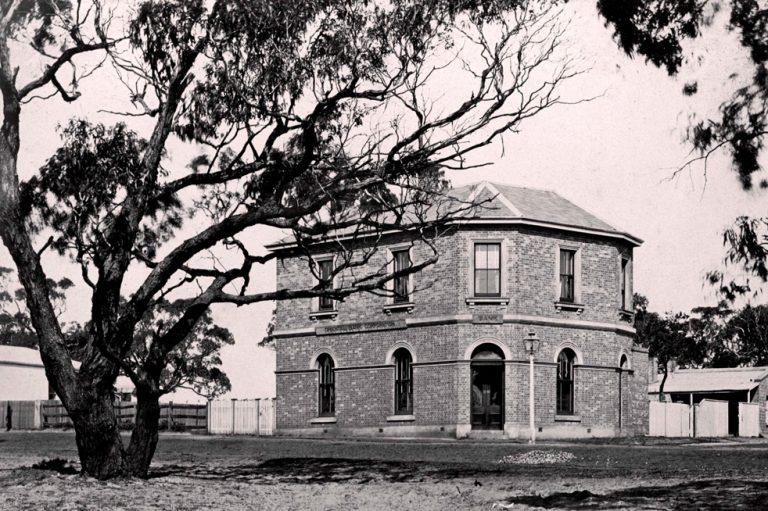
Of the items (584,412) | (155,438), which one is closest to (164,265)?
(155,438)

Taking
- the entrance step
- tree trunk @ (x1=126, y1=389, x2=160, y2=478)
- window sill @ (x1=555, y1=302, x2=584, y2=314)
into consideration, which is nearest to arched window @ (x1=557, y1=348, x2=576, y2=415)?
window sill @ (x1=555, y1=302, x2=584, y2=314)

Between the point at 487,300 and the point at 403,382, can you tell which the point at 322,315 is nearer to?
the point at 403,382

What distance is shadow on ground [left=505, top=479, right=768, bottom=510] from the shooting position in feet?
43.1

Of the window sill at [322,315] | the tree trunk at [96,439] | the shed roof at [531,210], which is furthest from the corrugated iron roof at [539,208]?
the tree trunk at [96,439]

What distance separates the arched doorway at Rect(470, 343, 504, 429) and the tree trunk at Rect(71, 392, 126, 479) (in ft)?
70.8

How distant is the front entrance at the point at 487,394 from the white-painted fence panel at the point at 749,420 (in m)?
17.1

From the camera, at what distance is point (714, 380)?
195 feet

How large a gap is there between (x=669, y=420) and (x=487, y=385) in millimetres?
12108

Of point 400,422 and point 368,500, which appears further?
point 400,422

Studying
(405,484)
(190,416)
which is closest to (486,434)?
(190,416)

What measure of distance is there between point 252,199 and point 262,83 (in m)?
3.35

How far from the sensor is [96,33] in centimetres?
1891

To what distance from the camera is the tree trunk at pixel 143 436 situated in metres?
17.4

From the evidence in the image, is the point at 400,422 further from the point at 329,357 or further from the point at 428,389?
the point at 329,357
